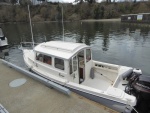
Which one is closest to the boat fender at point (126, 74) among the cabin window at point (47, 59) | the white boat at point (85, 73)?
the white boat at point (85, 73)

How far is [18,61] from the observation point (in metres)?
16.1

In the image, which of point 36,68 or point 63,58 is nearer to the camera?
point 63,58

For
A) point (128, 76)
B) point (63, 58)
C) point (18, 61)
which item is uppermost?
point (63, 58)

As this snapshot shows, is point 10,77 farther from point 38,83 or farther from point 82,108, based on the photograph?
point 82,108

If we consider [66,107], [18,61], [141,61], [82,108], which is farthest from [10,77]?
[141,61]

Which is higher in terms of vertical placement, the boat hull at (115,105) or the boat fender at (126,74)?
the boat fender at (126,74)

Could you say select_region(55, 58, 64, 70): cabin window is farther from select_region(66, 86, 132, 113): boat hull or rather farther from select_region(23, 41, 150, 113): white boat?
select_region(66, 86, 132, 113): boat hull

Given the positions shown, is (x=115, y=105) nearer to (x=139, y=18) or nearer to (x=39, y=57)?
(x=39, y=57)

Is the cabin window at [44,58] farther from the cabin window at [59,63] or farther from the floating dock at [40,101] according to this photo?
the floating dock at [40,101]

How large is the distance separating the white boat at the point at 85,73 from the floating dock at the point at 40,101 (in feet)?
3.74

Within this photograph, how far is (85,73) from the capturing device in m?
8.80

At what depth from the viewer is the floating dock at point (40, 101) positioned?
17.6 feet

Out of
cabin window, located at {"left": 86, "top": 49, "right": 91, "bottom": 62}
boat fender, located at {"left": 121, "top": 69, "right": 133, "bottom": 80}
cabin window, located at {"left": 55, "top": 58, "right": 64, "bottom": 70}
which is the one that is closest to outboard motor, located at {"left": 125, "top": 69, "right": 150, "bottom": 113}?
boat fender, located at {"left": 121, "top": 69, "right": 133, "bottom": 80}

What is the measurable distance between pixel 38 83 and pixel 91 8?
228 feet
